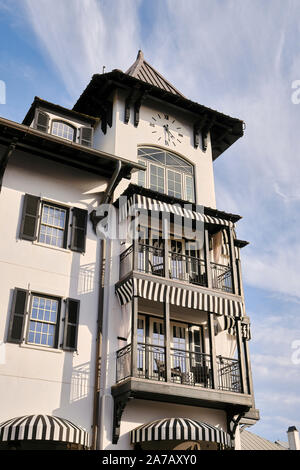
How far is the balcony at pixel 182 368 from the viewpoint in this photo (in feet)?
51.1

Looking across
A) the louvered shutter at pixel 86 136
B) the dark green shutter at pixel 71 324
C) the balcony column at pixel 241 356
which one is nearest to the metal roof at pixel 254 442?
the balcony column at pixel 241 356

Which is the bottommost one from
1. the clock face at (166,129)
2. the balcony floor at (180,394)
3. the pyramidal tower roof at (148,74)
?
the balcony floor at (180,394)

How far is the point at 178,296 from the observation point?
1672 cm

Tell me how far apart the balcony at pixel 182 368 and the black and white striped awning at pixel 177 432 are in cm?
131

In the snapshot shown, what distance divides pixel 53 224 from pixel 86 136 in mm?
4223

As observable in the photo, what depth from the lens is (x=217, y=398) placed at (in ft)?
51.7

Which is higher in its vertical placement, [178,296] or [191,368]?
[178,296]

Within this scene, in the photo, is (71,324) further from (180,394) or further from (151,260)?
(151,260)

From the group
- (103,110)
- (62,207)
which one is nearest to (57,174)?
(62,207)

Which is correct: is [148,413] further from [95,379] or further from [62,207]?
[62,207]

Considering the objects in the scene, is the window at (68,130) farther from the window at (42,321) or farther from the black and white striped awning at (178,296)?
the window at (42,321)

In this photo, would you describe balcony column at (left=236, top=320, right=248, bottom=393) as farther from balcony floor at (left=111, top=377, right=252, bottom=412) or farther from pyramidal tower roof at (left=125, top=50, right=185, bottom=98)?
pyramidal tower roof at (left=125, top=50, right=185, bottom=98)

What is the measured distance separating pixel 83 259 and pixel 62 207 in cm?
194

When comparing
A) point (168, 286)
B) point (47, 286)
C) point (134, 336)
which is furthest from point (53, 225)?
point (134, 336)
